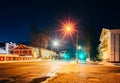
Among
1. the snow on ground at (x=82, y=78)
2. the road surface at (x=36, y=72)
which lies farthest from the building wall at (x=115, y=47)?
the snow on ground at (x=82, y=78)

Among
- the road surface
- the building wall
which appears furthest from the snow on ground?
the building wall

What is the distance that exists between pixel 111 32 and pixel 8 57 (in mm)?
31865

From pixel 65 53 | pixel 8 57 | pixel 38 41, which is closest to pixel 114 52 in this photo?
pixel 8 57

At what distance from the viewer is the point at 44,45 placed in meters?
111

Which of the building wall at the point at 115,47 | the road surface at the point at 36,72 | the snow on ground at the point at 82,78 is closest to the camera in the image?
the snow on ground at the point at 82,78

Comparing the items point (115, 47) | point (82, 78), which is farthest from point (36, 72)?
point (115, 47)

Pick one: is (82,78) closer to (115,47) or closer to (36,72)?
(36,72)

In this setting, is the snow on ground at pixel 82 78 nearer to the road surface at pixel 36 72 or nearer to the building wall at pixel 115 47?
the road surface at pixel 36 72

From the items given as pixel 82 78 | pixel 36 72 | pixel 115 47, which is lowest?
pixel 36 72

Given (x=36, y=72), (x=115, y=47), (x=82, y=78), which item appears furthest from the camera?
(x=115, y=47)

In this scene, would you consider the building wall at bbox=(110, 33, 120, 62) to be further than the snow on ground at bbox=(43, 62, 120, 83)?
Yes

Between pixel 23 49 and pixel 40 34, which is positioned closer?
pixel 23 49

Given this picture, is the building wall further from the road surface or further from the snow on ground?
the snow on ground

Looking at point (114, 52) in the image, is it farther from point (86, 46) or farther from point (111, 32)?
point (86, 46)
